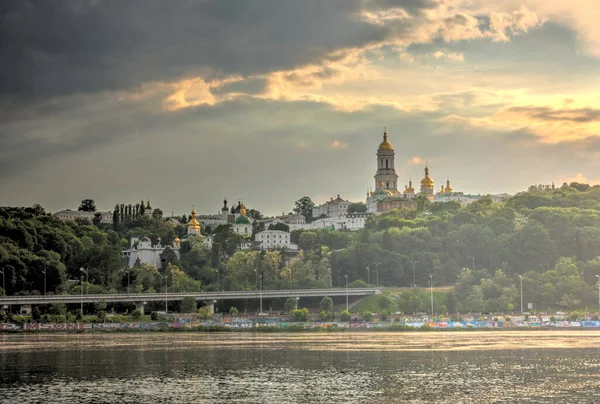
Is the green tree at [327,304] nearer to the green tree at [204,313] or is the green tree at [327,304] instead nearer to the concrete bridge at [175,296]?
the concrete bridge at [175,296]

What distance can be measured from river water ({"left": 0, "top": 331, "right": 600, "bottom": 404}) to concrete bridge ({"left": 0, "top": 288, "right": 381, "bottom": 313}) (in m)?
18.8

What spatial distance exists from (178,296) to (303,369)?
226ft

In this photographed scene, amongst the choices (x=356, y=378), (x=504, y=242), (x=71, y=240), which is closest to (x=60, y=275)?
(x=71, y=240)

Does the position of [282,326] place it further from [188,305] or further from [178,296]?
[178,296]

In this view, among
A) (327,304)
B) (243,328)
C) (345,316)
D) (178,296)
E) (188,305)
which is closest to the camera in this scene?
(243,328)

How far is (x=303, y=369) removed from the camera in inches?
3226

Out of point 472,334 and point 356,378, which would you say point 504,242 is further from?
point 356,378

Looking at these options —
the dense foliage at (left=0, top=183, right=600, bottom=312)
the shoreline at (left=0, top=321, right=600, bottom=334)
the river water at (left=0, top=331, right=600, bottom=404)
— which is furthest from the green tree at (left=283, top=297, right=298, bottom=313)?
the river water at (left=0, top=331, right=600, bottom=404)

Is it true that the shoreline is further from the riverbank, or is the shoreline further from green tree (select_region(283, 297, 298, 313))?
green tree (select_region(283, 297, 298, 313))

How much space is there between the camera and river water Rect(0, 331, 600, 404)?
67125mm

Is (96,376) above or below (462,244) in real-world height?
below

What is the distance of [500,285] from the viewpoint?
495 feet

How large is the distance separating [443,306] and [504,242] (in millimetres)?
27736

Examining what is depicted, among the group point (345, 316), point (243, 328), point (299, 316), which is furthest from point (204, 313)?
point (345, 316)
